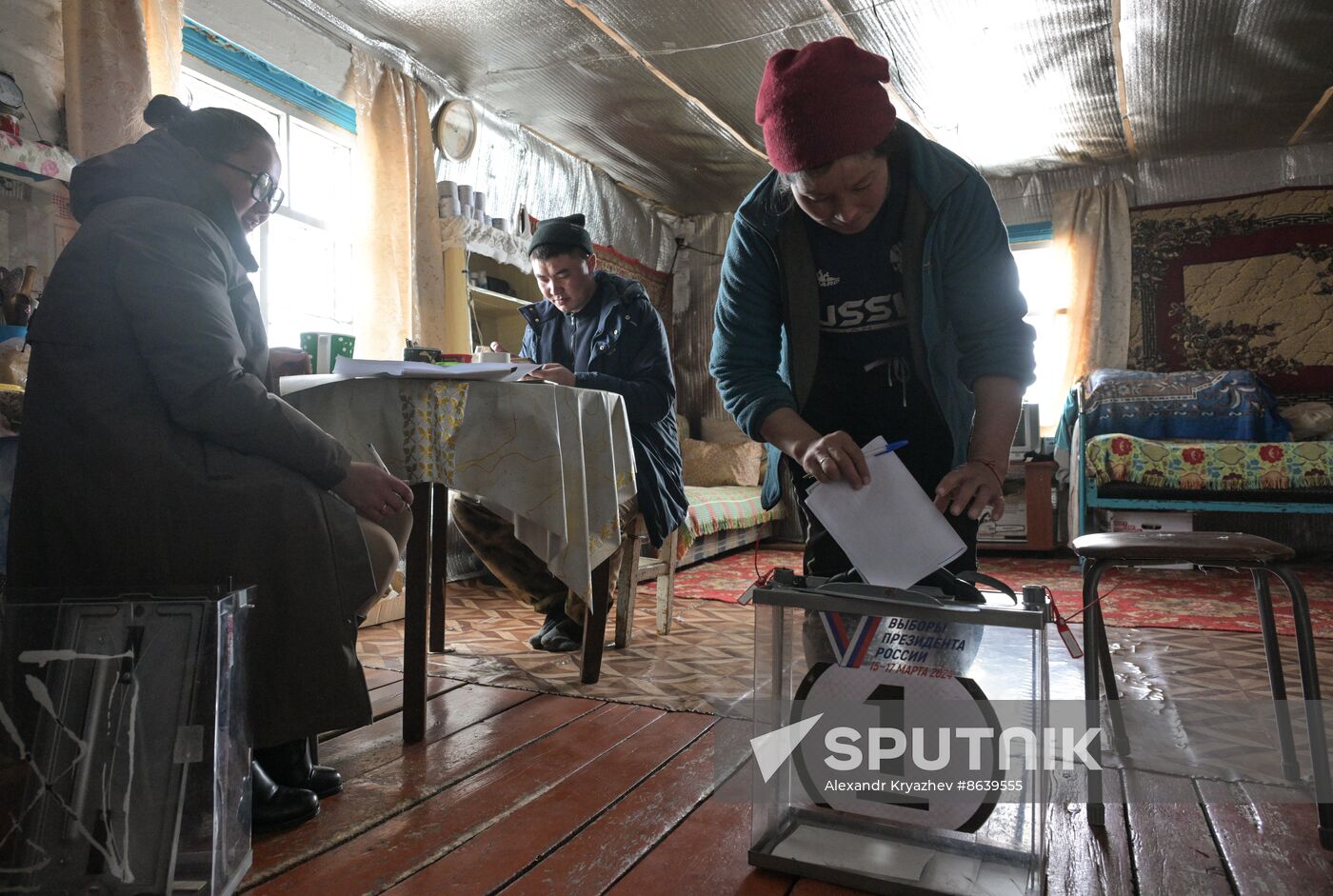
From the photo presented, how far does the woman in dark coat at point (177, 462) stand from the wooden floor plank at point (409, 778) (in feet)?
0.20

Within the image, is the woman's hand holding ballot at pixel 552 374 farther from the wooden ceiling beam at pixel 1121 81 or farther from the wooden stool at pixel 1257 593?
the wooden ceiling beam at pixel 1121 81

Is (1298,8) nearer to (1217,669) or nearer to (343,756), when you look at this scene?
(1217,669)

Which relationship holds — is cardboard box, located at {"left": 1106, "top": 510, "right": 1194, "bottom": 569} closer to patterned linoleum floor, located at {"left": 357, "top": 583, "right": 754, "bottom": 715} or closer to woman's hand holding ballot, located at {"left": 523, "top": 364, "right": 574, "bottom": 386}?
patterned linoleum floor, located at {"left": 357, "top": 583, "right": 754, "bottom": 715}

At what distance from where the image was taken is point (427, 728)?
1.72m

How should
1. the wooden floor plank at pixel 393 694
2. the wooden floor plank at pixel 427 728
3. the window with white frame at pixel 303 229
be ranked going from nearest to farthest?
the wooden floor plank at pixel 427 728, the wooden floor plank at pixel 393 694, the window with white frame at pixel 303 229

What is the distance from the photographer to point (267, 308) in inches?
127

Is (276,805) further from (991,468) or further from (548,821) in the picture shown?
(991,468)

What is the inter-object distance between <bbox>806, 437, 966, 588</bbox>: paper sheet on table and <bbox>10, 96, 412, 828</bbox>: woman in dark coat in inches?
27.9

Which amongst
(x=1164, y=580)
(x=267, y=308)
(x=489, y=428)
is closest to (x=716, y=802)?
(x=489, y=428)

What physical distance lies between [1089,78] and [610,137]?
8.08ft

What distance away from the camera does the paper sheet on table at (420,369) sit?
158cm

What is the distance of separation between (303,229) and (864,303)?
9.56ft

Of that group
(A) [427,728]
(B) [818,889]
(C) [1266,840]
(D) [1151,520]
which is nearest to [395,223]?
(A) [427,728]

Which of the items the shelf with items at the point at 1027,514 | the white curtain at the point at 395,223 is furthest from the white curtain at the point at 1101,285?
the white curtain at the point at 395,223
